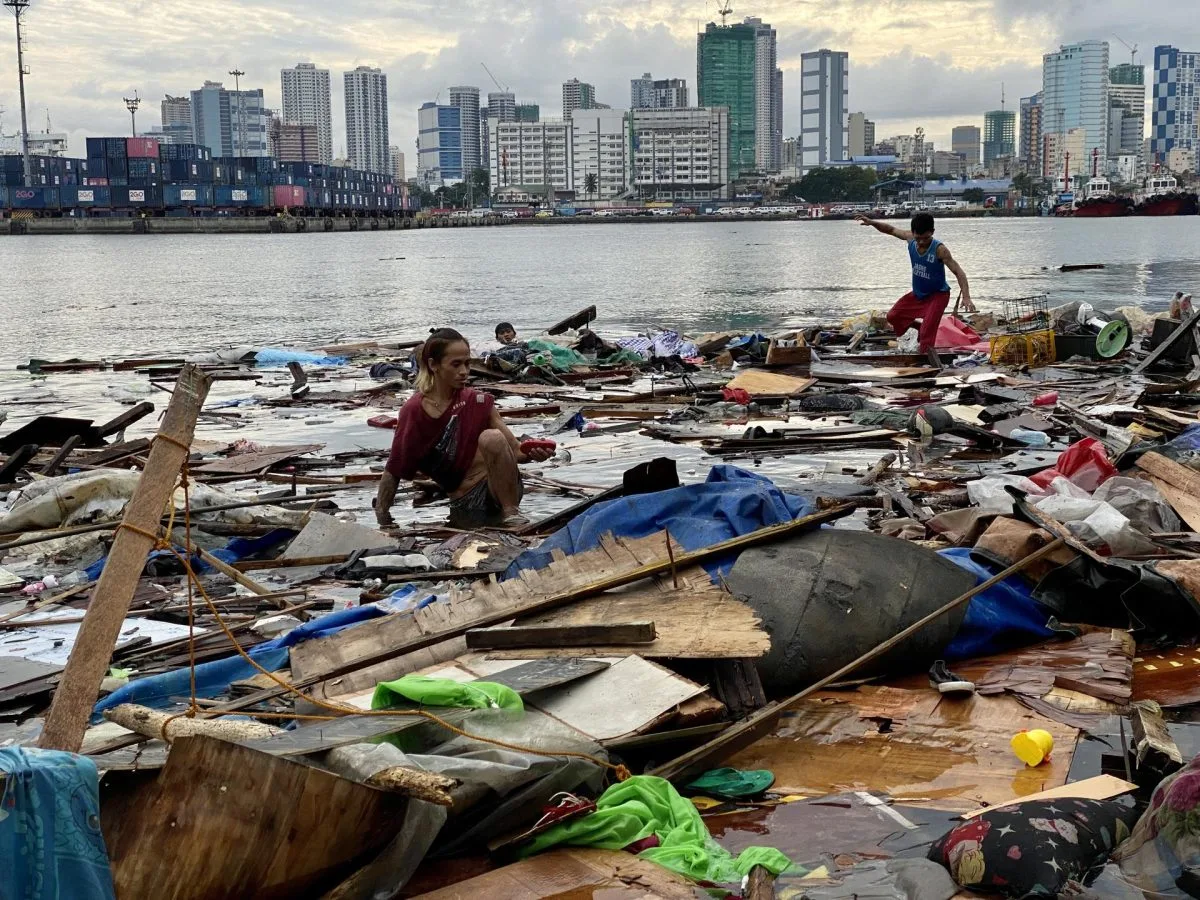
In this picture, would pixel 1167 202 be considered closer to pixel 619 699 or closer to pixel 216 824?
pixel 619 699

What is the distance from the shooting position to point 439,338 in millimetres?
9117

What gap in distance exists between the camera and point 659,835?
4266mm

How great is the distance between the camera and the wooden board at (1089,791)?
4293 mm

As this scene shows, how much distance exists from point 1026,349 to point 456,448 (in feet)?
34.4

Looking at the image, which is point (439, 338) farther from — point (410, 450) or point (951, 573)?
point (951, 573)

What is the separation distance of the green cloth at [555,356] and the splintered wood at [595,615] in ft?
39.3

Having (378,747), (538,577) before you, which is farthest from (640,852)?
(538,577)

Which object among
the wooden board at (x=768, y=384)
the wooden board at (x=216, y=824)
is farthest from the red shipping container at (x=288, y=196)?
the wooden board at (x=216, y=824)

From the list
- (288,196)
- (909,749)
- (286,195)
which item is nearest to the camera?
(909,749)

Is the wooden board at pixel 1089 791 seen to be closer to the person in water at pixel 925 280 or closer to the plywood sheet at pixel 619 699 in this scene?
the plywood sheet at pixel 619 699

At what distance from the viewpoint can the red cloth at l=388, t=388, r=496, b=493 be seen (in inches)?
367

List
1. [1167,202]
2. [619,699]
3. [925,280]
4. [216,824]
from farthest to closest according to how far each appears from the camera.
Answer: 1. [1167,202]
2. [925,280]
3. [619,699]
4. [216,824]

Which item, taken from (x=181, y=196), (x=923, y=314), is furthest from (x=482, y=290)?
(x=181, y=196)

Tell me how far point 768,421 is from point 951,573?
7516 millimetres
